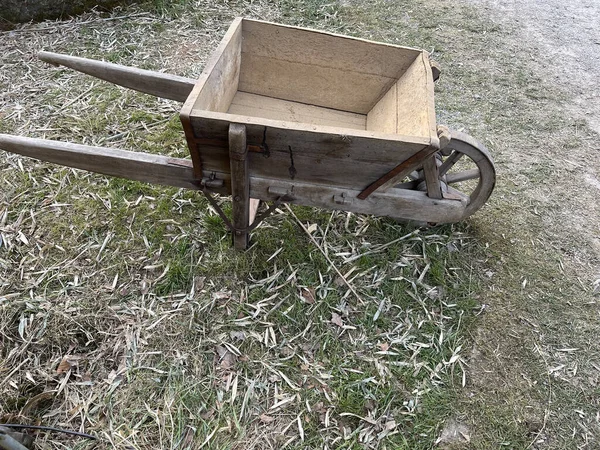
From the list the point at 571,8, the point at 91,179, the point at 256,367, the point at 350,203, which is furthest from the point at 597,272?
the point at 571,8

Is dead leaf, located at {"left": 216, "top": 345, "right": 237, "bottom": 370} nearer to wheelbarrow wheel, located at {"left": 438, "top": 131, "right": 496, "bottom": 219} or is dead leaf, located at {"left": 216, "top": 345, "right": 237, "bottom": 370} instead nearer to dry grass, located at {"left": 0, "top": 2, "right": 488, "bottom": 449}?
dry grass, located at {"left": 0, "top": 2, "right": 488, "bottom": 449}

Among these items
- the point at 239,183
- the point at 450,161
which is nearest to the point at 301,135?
the point at 239,183

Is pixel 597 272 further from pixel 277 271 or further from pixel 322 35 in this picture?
pixel 322 35

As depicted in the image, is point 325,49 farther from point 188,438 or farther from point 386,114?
point 188,438

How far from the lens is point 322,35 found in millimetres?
2619

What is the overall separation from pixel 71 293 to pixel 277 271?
1.25 meters

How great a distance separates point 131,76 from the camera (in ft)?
8.29

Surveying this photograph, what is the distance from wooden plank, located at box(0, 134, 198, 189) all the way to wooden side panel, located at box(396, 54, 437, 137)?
1.20m

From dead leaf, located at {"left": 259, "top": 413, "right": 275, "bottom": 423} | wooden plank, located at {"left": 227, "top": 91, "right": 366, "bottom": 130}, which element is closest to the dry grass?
dead leaf, located at {"left": 259, "top": 413, "right": 275, "bottom": 423}

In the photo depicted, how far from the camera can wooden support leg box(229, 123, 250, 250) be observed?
5.96 feet

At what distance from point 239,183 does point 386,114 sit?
1123 mm

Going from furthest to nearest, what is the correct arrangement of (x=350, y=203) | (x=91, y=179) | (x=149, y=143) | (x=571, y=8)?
1. (x=571, y=8)
2. (x=149, y=143)
3. (x=91, y=179)
4. (x=350, y=203)

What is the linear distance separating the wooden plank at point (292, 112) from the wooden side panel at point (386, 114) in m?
0.09

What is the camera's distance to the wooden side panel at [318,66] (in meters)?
2.62
